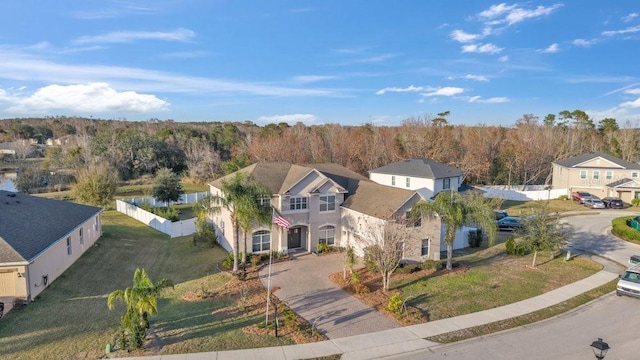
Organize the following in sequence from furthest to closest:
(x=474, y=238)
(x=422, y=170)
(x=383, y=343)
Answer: (x=422, y=170) → (x=474, y=238) → (x=383, y=343)

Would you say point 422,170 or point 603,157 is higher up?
point 603,157

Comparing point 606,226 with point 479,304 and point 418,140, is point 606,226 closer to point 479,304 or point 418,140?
point 479,304

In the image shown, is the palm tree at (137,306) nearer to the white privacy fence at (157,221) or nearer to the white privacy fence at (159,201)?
the white privacy fence at (157,221)

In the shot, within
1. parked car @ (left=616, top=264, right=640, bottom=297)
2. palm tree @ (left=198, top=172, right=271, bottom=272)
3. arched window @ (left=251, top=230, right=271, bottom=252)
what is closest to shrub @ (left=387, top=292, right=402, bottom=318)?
palm tree @ (left=198, top=172, right=271, bottom=272)

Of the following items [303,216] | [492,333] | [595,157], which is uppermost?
[595,157]

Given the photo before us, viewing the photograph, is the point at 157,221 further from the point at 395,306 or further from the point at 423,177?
the point at 423,177

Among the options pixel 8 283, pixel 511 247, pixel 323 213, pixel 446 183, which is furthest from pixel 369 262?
pixel 446 183

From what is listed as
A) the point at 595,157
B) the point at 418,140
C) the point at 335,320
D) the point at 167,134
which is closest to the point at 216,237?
the point at 335,320
